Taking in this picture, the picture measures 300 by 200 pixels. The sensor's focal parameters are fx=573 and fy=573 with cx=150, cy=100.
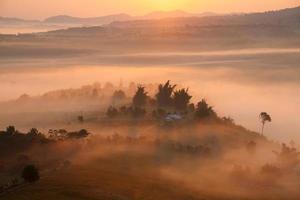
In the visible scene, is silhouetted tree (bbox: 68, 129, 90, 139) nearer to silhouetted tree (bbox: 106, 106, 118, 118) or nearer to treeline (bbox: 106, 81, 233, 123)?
silhouetted tree (bbox: 106, 106, 118, 118)

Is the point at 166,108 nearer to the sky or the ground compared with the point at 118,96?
nearer to the ground

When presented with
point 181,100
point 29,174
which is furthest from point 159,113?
point 29,174

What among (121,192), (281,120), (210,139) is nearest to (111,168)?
(121,192)

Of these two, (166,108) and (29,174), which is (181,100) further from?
(29,174)

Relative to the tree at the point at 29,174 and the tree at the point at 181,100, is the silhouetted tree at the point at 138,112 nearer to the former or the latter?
the tree at the point at 181,100

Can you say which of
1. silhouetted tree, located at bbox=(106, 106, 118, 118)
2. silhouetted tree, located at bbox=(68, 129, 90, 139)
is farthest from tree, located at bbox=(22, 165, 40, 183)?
silhouetted tree, located at bbox=(106, 106, 118, 118)

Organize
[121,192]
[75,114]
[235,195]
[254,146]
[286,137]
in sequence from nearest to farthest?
1. [121,192]
2. [235,195]
3. [254,146]
4. [75,114]
5. [286,137]

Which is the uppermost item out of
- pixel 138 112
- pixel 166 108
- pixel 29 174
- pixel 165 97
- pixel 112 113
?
pixel 165 97

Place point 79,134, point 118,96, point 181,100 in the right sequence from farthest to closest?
point 118,96, point 181,100, point 79,134

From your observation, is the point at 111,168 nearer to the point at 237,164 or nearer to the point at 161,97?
the point at 237,164

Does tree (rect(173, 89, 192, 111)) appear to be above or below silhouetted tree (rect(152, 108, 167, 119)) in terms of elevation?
A: above

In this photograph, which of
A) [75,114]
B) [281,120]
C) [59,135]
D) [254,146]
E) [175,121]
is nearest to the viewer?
[59,135]
